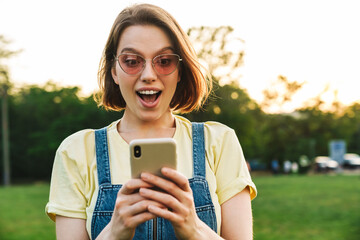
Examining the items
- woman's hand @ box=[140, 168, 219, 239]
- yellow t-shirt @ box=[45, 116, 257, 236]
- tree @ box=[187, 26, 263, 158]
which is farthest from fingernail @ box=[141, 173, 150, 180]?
tree @ box=[187, 26, 263, 158]

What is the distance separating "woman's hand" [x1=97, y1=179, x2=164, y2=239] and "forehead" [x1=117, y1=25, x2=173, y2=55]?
2.03 ft

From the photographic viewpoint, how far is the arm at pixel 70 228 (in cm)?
182

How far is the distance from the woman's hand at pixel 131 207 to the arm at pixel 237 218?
1.46 ft

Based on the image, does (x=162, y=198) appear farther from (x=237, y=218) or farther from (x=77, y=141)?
(x=77, y=141)

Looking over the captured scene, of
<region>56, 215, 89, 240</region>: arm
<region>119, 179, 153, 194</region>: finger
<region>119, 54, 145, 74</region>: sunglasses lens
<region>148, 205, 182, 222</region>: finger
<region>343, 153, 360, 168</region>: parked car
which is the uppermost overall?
<region>119, 54, 145, 74</region>: sunglasses lens

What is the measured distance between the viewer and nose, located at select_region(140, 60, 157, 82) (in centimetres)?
185

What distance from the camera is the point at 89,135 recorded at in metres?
2.00

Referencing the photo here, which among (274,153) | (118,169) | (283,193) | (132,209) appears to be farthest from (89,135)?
(274,153)

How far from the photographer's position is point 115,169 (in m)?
1.92

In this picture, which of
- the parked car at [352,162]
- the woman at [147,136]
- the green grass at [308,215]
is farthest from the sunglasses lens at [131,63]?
the parked car at [352,162]

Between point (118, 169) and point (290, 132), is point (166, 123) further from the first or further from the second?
point (290, 132)

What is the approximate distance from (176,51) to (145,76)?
20 cm

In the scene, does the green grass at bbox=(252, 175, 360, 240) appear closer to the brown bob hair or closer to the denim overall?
the brown bob hair

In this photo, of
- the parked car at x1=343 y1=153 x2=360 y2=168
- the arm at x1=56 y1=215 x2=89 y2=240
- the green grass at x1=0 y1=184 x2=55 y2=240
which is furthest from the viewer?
the parked car at x1=343 y1=153 x2=360 y2=168
